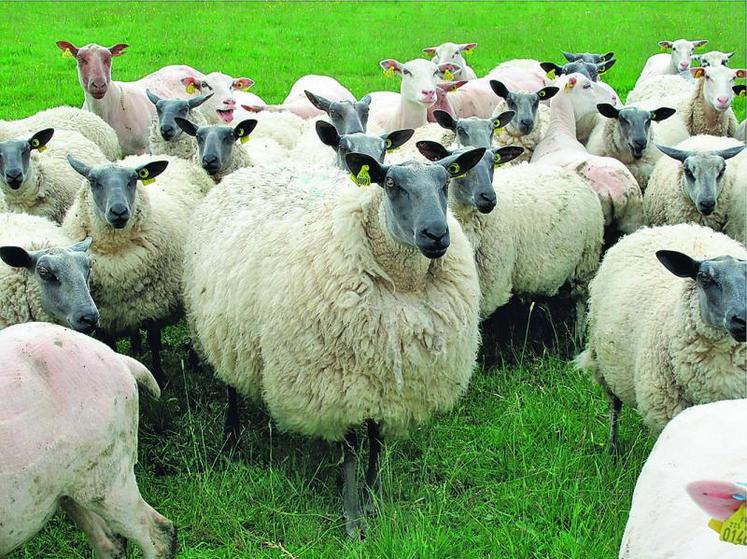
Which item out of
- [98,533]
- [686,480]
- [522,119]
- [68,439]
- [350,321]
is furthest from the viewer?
[522,119]

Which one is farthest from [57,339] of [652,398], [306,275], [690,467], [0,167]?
[0,167]

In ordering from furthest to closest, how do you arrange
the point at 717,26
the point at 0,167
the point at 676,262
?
the point at 717,26 < the point at 0,167 < the point at 676,262

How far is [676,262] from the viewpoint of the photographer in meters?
3.79

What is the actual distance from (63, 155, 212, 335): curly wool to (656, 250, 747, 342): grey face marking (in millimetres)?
2927

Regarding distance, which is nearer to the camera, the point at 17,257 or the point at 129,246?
the point at 17,257

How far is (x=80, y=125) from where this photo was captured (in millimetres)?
7742

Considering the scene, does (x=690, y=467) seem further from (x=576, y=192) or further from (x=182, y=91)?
(x=182, y=91)

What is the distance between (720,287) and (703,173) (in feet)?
7.45

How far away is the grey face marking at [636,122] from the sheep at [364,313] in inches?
124

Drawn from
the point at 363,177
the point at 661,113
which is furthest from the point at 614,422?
the point at 661,113

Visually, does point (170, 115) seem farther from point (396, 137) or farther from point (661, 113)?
point (661, 113)

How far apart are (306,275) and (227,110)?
460cm

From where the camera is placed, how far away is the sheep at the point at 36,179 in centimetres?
565

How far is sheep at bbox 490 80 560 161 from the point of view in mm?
7172
